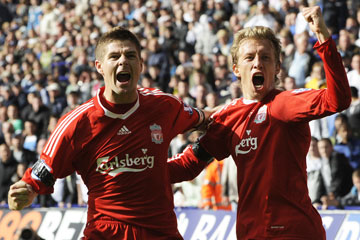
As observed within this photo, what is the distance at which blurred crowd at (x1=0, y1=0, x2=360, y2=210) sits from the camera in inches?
407

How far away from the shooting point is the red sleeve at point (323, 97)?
4465 millimetres

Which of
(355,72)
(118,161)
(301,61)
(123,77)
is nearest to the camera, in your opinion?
(118,161)

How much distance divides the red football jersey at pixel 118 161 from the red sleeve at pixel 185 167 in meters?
0.40

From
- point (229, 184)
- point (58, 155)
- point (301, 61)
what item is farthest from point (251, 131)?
point (301, 61)

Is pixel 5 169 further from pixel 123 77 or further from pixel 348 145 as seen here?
pixel 123 77

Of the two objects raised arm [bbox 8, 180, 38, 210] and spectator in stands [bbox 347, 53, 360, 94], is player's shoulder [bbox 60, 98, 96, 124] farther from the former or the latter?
spectator in stands [bbox 347, 53, 360, 94]

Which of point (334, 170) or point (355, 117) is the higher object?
point (355, 117)

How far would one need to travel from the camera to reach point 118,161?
5.29 meters

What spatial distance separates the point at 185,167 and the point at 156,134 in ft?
1.95

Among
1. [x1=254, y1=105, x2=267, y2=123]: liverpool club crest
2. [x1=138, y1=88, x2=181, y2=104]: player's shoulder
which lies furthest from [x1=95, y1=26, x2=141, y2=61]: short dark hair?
[x1=254, y1=105, x2=267, y2=123]: liverpool club crest

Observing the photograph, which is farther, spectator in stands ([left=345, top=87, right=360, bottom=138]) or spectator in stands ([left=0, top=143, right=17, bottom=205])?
spectator in stands ([left=0, top=143, right=17, bottom=205])

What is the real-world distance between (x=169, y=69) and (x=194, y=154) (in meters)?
9.51

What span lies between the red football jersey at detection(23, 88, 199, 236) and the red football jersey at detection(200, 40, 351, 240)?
2.00ft

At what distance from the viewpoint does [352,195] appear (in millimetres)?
9602
